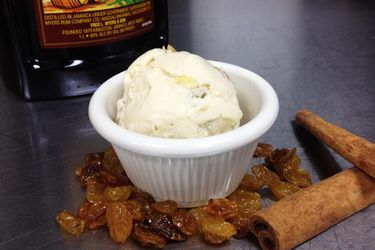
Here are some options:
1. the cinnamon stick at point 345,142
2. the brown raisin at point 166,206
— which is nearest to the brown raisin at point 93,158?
the brown raisin at point 166,206

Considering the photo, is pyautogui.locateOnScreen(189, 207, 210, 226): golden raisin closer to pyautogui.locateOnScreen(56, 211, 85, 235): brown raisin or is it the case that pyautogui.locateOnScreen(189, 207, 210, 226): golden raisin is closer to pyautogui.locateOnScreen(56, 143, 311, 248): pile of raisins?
pyautogui.locateOnScreen(56, 143, 311, 248): pile of raisins

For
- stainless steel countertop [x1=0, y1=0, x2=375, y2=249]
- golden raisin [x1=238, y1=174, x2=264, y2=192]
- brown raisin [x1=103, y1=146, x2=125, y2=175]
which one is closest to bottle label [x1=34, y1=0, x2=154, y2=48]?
stainless steel countertop [x1=0, y1=0, x2=375, y2=249]

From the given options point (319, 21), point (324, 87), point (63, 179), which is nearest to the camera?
point (63, 179)

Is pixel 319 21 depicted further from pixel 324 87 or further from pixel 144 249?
pixel 144 249

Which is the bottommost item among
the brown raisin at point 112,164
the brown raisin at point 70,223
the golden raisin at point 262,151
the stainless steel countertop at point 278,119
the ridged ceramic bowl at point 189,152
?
the stainless steel countertop at point 278,119

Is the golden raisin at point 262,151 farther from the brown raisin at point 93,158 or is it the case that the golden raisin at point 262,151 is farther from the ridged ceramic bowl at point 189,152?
the brown raisin at point 93,158

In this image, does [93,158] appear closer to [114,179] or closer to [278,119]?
[114,179]

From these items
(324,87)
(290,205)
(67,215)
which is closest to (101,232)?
(67,215)
